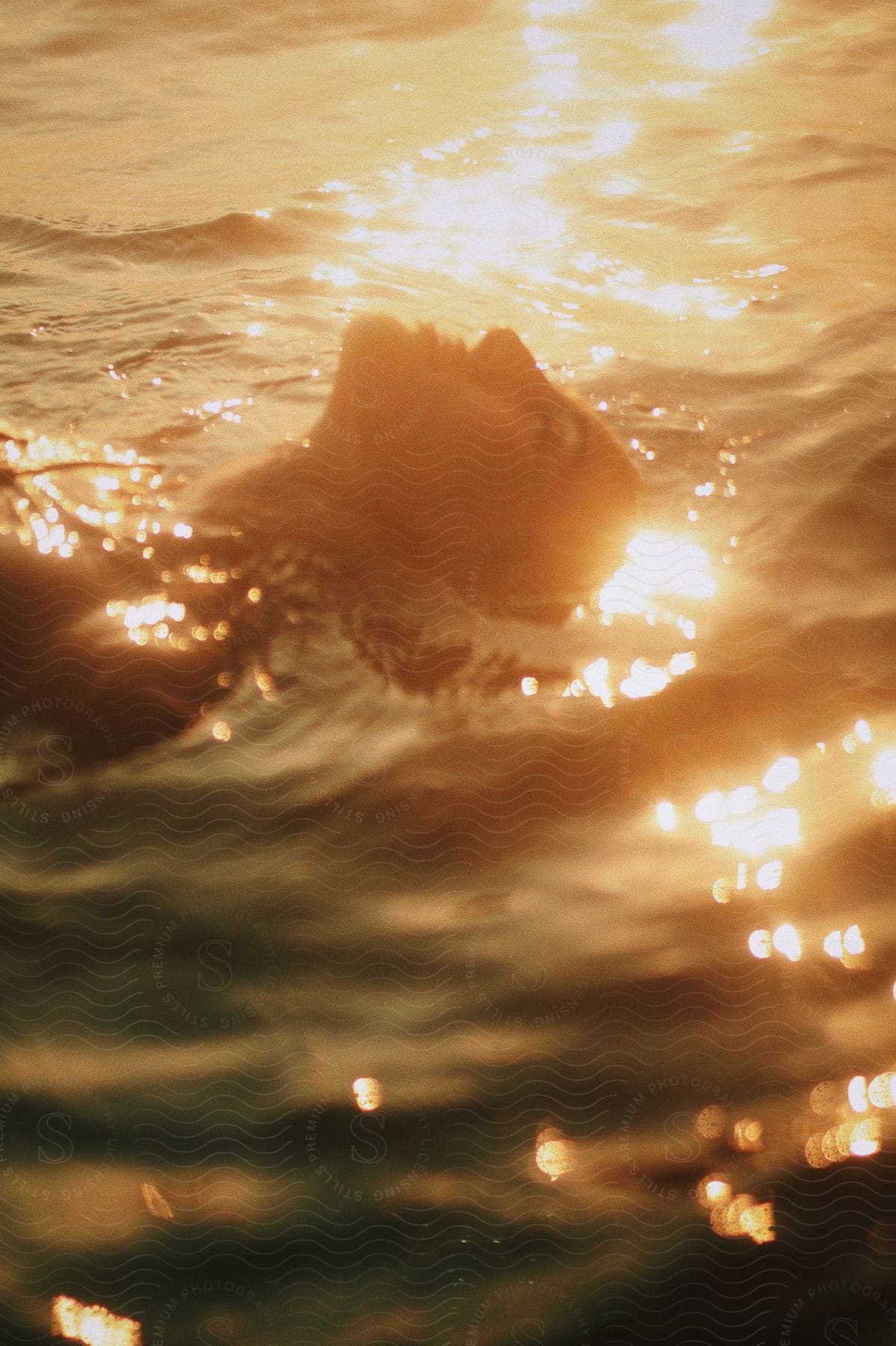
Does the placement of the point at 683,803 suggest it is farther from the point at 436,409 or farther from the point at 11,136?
the point at 11,136

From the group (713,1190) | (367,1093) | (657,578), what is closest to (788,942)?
(713,1190)

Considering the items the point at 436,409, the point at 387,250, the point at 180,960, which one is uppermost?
the point at 387,250

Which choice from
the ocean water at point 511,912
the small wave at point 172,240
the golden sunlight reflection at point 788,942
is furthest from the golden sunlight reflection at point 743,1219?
the small wave at point 172,240

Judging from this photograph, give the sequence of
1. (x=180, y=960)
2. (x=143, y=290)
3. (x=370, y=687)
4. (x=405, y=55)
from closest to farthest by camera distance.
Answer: (x=180, y=960) → (x=370, y=687) → (x=143, y=290) → (x=405, y=55)

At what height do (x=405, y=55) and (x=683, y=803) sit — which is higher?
(x=405, y=55)

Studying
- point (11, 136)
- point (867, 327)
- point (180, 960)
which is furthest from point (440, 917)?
point (11, 136)

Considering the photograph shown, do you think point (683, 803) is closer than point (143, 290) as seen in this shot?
Yes

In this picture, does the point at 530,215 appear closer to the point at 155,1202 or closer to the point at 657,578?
the point at 657,578

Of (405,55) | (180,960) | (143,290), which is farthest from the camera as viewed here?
(405,55)

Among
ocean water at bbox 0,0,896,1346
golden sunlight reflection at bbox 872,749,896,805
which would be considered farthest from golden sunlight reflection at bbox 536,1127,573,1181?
golden sunlight reflection at bbox 872,749,896,805
